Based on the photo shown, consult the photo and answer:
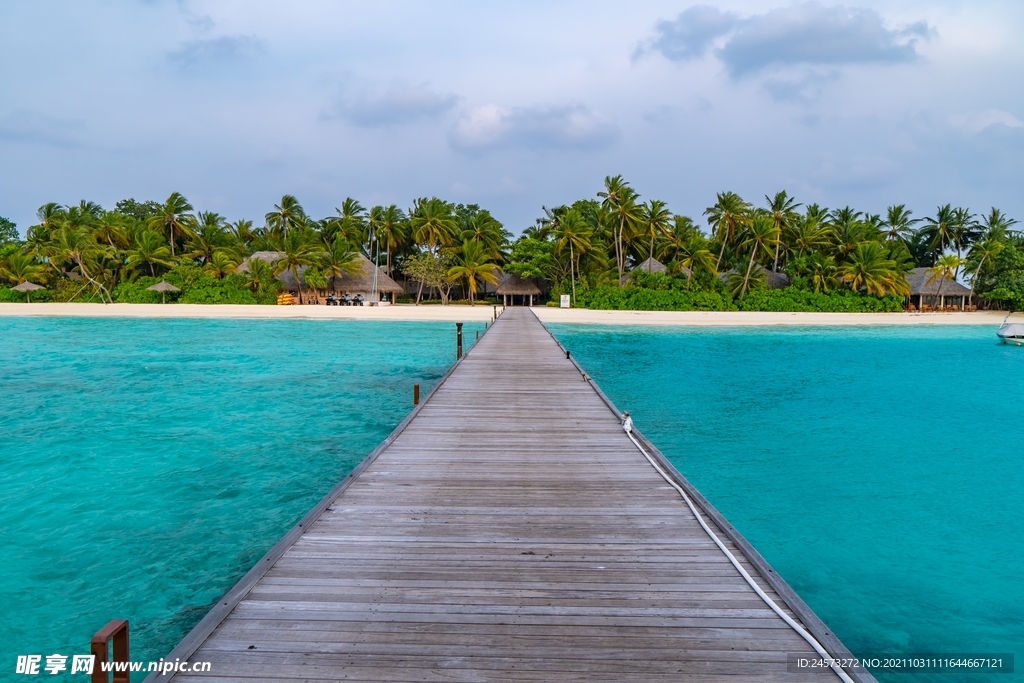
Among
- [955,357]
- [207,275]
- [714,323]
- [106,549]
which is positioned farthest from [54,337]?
[955,357]

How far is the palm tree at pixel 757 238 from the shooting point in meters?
40.4

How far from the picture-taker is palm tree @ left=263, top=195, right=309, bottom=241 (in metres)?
57.3

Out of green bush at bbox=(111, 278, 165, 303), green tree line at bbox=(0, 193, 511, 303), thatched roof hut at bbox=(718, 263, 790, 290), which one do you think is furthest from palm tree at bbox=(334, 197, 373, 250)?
thatched roof hut at bbox=(718, 263, 790, 290)

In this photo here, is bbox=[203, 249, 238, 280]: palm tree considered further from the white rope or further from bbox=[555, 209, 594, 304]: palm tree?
the white rope

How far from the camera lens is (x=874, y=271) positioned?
41.8 metres

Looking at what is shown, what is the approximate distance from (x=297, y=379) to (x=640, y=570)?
13709mm

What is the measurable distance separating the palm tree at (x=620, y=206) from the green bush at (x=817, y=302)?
9314 millimetres

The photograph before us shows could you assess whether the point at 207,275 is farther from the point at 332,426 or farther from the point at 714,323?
the point at 332,426

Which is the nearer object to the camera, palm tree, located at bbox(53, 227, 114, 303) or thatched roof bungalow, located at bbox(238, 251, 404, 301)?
palm tree, located at bbox(53, 227, 114, 303)

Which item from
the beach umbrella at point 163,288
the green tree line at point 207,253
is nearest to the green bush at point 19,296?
the green tree line at point 207,253

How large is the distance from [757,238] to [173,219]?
45324mm

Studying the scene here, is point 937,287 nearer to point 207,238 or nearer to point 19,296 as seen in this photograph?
point 207,238

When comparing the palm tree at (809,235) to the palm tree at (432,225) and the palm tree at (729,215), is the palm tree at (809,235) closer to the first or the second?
the palm tree at (729,215)

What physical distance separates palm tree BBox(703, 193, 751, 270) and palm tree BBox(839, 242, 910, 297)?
785 cm
